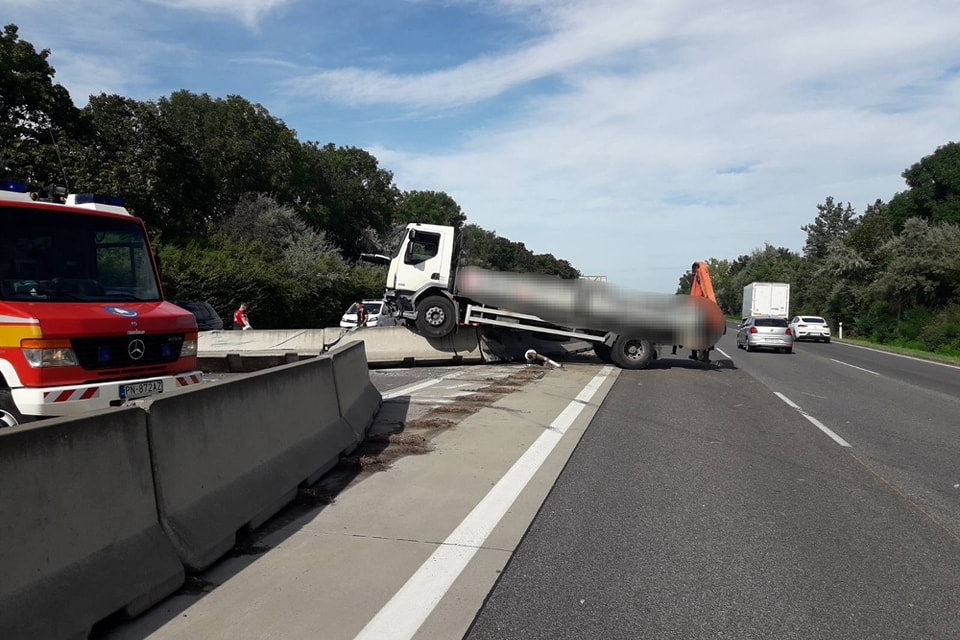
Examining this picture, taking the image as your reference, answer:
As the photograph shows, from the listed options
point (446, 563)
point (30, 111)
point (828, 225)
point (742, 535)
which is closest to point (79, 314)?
point (446, 563)

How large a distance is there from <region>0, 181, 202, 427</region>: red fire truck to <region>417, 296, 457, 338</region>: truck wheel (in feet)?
32.6

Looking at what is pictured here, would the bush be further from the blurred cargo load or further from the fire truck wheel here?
the fire truck wheel

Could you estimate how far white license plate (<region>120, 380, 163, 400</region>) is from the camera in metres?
7.50

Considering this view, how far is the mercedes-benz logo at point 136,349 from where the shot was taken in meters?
7.64

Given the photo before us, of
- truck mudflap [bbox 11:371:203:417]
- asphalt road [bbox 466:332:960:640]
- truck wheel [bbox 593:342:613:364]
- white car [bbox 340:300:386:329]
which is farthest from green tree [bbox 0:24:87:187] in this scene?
asphalt road [bbox 466:332:960:640]

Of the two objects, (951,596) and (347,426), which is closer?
(951,596)

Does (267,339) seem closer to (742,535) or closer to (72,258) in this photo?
(72,258)

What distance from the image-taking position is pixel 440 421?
1022cm

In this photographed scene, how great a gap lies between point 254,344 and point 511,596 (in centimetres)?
1527

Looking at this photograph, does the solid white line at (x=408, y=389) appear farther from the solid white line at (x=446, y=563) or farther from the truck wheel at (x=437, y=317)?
the solid white line at (x=446, y=563)

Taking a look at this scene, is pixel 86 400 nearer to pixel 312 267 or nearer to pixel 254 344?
pixel 254 344

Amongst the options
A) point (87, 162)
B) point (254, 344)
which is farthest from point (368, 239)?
point (254, 344)

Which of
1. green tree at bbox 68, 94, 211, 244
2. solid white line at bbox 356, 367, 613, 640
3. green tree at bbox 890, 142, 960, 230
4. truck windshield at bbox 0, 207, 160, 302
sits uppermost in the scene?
green tree at bbox 890, 142, 960, 230

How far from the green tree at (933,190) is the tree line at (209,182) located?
49.3 meters
